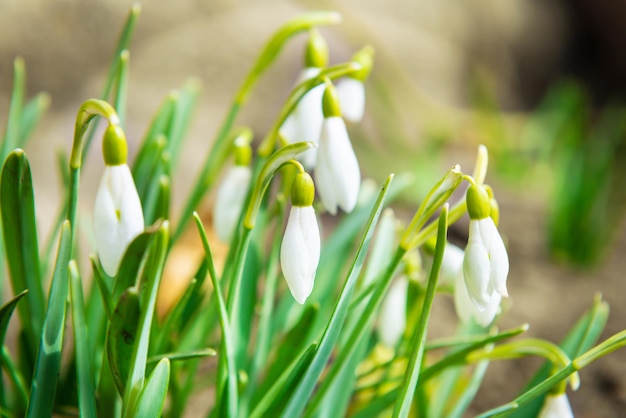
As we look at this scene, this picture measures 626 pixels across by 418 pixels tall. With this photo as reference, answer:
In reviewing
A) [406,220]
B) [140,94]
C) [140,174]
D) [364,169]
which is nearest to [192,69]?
[140,94]

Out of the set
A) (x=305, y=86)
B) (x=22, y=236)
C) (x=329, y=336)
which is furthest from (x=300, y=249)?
(x=22, y=236)

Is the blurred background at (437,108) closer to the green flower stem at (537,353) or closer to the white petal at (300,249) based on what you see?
the green flower stem at (537,353)

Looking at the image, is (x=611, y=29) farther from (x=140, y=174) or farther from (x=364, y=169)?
(x=140, y=174)

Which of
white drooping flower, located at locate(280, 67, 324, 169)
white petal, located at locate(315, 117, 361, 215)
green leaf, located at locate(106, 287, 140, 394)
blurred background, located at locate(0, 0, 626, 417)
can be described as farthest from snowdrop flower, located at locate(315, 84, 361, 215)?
blurred background, located at locate(0, 0, 626, 417)

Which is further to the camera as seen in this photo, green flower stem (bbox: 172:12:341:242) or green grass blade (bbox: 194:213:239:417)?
green flower stem (bbox: 172:12:341:242)

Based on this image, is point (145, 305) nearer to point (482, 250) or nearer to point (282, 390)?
point (282, 390)

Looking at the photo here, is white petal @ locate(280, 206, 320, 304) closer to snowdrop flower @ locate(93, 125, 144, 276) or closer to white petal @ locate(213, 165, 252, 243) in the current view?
snowdrop flower @ locate(93, 125, 144, 276)
